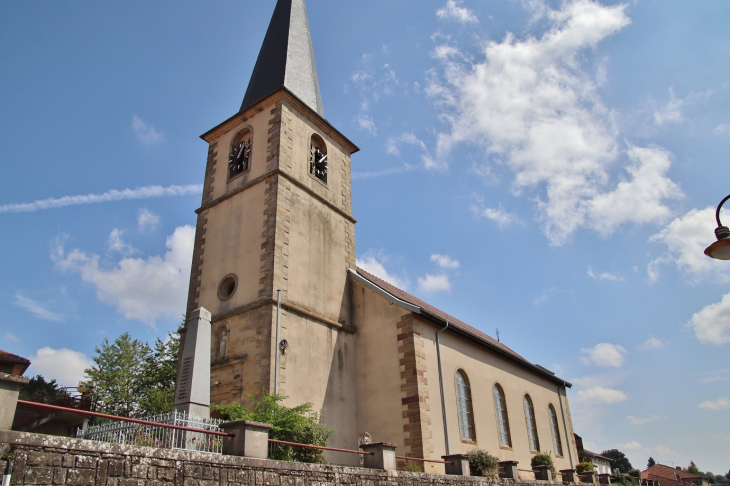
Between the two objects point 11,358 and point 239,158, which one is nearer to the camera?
point 239,158

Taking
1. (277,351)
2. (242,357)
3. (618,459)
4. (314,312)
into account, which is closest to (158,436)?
(277,351)

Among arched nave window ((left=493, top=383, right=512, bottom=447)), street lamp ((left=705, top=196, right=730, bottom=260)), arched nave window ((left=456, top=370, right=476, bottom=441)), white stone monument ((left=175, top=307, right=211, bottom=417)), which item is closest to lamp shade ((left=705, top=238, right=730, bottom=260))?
street lamp ((left=705, top=196, right=730, bottom=260))

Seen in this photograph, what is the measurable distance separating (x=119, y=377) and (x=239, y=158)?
14.5m

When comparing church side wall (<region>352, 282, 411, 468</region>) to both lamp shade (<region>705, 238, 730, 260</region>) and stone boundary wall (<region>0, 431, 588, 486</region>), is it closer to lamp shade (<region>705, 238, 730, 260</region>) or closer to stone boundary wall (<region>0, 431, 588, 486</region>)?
stone boundary wall (<region>0, 431, 588, 486</region>)

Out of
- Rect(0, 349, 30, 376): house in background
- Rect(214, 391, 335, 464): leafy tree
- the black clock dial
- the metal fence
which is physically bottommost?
the metal fence

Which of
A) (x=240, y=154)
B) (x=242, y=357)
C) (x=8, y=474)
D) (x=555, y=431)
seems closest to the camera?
(x=8, y=474)

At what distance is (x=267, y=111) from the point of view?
58.0ft

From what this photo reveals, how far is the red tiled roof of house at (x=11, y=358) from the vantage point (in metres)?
19.3

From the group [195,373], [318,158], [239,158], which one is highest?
[318,158]

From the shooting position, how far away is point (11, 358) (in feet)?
63.8

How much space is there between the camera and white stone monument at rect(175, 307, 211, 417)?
31.0ft

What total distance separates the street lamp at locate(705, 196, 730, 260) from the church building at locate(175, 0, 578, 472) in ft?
29.3

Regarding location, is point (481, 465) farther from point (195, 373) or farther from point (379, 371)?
point (195, 373)

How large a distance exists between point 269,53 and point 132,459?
1726 centimetres
